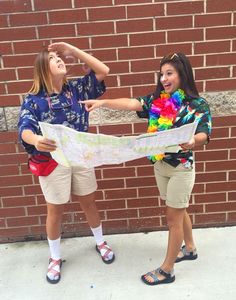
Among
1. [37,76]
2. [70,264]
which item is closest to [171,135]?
[37,76]

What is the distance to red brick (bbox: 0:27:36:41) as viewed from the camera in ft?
10.3

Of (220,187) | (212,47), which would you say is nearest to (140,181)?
(220,187)

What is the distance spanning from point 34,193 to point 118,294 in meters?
1.13

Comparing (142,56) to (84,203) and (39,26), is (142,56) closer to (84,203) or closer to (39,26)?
(39,26)

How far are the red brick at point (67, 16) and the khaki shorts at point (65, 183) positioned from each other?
1103 millimetres

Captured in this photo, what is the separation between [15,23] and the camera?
313cm

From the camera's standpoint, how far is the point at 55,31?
3154 mm

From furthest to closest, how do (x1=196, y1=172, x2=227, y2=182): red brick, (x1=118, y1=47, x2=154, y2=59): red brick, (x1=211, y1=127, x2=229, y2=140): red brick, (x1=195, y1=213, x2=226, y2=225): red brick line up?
(x1=195, y1=213, x2=226, y2=225): red brick < (x1=196, y1=172, x2=227, y2=182): red brick < (x1=211, y1=127, x2=229, y2=140): red brick < (x1=118, y1=47, x2=154, y2=59): red brick

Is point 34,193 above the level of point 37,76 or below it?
below

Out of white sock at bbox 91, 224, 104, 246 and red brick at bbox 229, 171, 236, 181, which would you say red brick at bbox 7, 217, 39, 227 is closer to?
white sock at bbox 91, 224, 104, 246

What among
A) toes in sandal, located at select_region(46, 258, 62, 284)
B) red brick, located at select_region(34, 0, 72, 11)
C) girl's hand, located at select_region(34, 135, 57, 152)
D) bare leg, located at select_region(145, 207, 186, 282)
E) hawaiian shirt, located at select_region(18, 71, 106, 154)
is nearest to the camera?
girl's hand, located at select_region(34, 135, 57, 152)

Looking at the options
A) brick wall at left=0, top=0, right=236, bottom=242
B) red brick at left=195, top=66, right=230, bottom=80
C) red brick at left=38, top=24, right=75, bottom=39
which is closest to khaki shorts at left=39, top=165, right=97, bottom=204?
brick wall at left=0, top=0, right=236, bottom=242

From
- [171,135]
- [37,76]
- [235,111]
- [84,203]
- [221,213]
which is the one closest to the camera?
[171,135]

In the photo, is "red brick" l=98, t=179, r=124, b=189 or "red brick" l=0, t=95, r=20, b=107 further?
"red brick" l=98, t=179, r=124, b=189
